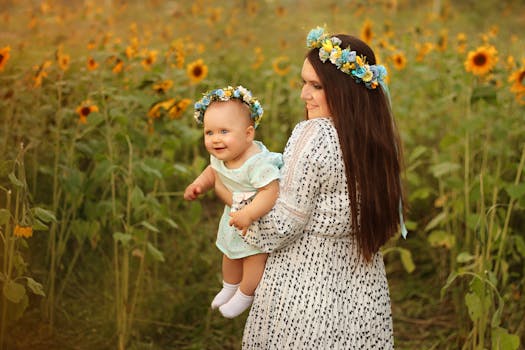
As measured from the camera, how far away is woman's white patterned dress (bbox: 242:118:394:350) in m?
1.87

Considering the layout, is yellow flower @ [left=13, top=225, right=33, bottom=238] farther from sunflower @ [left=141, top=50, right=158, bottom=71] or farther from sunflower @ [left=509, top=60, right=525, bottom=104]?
sunflower @ [left=509, top=60, right=525, bottom=104]

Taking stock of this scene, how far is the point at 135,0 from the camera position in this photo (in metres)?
8.65

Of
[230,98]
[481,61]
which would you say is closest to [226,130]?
[230,98]

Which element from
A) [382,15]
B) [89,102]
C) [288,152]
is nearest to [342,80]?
[288,152]

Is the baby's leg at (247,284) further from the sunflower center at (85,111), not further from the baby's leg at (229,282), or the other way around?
the sunflower center at (85,111)

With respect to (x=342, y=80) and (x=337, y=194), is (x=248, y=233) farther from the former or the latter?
(x=342, y=80)

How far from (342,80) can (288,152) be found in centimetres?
22

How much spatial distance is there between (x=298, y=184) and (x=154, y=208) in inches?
34.7

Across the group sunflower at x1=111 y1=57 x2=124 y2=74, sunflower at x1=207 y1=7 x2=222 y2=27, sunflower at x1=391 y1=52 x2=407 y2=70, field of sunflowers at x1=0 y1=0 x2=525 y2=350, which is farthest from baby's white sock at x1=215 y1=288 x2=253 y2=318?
sunflower at x1=207 y1=7 x2=222 y2=27

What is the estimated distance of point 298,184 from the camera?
1.86m

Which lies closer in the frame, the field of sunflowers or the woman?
the woman

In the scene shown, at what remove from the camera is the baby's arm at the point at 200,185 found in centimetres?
200

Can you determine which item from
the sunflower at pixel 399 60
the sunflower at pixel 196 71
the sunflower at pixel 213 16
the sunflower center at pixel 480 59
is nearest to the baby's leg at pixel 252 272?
the sunflower center at pixel 480 59

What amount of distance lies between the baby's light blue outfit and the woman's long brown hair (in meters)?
0.18
